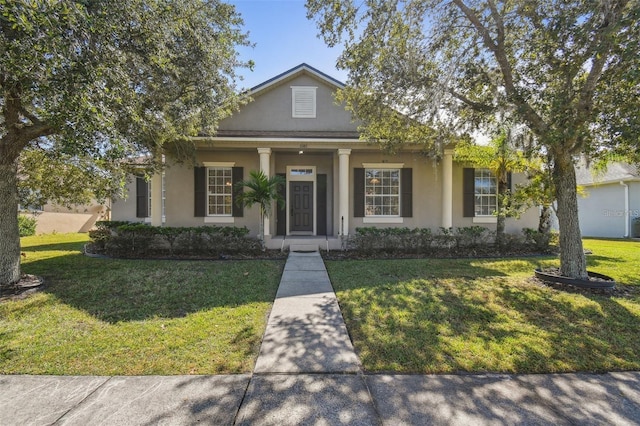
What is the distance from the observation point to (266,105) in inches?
456

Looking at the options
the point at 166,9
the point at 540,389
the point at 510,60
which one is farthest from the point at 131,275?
the point at 510,60

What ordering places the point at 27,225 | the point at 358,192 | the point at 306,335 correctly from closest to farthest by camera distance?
the point at 306,335 < the point at 358,192 < the point at 27,225

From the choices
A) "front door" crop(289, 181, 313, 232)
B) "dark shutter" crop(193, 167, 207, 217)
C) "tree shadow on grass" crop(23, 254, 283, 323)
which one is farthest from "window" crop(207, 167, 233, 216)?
"tree shadow on grass" crop(23, 254, 283, 323)

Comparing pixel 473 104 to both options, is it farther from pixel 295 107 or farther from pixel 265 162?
pixel 295 107

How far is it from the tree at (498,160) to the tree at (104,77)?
7658 millimetres

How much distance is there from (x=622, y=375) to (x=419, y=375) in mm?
2175

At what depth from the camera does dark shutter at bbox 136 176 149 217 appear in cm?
1366


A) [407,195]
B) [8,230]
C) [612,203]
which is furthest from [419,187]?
[612,203]

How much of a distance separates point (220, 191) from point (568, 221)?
34.0 feet

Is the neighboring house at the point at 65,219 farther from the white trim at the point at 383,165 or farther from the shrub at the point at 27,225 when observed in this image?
the white trim at the point at 383,165

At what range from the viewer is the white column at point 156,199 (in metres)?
9.96

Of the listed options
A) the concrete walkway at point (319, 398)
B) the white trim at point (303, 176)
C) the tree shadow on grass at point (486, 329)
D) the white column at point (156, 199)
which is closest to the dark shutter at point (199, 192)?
Result: the white column at point (156, 199)

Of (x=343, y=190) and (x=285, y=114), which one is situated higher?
(x=285, y=114)

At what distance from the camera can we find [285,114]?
11586mm
